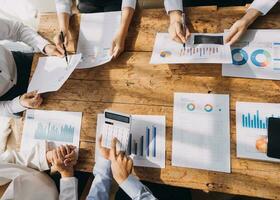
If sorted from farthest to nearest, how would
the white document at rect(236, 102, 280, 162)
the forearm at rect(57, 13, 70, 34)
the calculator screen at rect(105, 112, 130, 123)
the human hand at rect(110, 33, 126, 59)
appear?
the forearm at rect(57, 13, 70, 34) < the human hand at rect(110, 33, 126, 59) < the calculator screen at rect(105, 112, 130, 123) < the white document at rect(236, 102, 280, 162)

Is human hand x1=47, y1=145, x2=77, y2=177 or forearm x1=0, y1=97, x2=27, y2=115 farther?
forearm x1=0, y1=97, x2=27, y2=115

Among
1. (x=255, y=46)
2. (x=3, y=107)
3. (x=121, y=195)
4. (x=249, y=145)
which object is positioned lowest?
(x=121, y=195)

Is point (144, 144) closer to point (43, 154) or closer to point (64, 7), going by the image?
point (43, 154)

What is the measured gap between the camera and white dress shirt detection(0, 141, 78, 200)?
0.94 m

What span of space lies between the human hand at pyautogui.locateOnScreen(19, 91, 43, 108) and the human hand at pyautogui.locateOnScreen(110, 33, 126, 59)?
34 centimetres

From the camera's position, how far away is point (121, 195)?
1123 millimetres

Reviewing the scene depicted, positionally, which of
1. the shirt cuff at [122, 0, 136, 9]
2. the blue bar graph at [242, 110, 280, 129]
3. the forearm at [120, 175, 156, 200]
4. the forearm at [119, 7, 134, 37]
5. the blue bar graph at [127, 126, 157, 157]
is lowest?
the forearm at [120, 175, 156, 200]

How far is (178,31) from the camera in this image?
101cm

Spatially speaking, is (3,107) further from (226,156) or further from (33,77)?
(226,156)

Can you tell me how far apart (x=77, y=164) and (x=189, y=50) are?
1.90 feet

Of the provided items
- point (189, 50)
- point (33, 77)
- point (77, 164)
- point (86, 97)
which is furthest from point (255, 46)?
point (33, 77)

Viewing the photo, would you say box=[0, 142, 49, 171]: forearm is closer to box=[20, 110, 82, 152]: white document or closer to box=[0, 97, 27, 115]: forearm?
box=[20, 110, 82, 152]: white document

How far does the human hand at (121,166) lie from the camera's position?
2.99ft

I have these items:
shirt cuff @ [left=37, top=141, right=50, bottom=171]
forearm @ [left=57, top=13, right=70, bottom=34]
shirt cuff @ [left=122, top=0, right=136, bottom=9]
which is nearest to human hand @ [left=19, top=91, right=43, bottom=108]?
shirt cuff @ [left=37, top=141, right=50, bottom=171]
